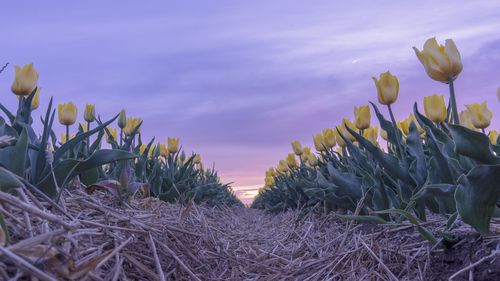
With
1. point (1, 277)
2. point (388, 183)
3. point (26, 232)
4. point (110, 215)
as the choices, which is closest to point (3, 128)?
point (110, 215)

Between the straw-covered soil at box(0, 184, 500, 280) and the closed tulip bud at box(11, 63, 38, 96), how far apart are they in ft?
2.68

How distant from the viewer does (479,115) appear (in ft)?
10.2

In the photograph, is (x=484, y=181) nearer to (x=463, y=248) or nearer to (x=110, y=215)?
(x=463, y=248)

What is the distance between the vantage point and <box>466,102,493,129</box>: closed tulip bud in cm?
310

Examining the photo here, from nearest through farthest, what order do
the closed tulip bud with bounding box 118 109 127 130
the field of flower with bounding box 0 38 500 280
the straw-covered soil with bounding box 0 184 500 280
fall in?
the straw-covered soil with bounding box 0 184 500 280
the field of flower with bounding box 0 38 500 280
the closed tulip bud with bounding box 118 109 127 130

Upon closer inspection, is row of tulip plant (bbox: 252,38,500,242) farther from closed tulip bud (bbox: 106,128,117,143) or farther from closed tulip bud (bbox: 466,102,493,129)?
closed tulip bud (bbox: 106,128,117,143)

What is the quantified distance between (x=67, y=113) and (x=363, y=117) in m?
2.27

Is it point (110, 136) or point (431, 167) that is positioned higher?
point (110, 136)

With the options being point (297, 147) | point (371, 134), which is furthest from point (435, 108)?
point (297, 147)

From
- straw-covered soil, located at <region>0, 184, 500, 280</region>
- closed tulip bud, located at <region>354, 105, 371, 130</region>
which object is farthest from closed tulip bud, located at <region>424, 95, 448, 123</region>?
closed tulip bud, located at <region>354, 105, 371, 130</region>

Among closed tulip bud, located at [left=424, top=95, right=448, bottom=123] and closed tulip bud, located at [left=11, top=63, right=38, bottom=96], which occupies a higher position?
closed tulip bud, located at [left=11, top=63, right=38, bottom=96]

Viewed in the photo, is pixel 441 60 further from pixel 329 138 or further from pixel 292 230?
pixel 329 138

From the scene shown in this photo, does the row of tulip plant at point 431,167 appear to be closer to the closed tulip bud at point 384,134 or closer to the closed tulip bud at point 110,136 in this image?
the closed tulip bud at point 384,134

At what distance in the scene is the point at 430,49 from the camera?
251cm
